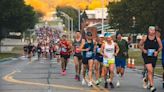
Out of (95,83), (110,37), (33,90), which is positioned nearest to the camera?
(33,90)

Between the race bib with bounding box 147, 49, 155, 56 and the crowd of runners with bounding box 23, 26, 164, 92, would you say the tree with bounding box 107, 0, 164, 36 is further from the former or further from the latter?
the race bib with bounding box 147, 49, 155, 56

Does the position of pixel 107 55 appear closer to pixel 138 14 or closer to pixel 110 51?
pixel 110 51

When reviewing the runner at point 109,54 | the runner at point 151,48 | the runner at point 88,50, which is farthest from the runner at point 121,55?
the runner at point 151,48

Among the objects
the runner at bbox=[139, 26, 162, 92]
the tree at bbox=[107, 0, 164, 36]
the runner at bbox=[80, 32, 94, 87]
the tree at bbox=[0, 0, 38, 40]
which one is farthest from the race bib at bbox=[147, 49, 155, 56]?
the tree at bbox=[0, 0, 38, 40]

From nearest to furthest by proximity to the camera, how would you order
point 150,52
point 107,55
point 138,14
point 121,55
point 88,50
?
point 150,52 < point 107,55 < point 88,50 < point 121,55 < point 138,14

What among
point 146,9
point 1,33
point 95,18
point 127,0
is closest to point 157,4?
point 146,9

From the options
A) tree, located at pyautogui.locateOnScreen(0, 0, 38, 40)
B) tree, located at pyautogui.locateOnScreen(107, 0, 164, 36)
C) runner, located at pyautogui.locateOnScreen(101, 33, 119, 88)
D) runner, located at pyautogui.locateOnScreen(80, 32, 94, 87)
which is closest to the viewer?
runner, located at pyautogui.locateOnScreen(101, 33, 119, 88)

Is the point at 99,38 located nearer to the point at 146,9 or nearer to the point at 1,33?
the point at 146,9

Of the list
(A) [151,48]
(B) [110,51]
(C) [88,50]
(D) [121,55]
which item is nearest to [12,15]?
(D) [121,55]

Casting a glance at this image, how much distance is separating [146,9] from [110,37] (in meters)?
32.3

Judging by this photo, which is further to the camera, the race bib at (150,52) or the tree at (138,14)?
the tree at (138,14)

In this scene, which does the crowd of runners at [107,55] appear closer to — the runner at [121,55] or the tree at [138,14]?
the runner at [121,55]

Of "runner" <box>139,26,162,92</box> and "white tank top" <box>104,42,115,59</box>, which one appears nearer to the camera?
"runner" <box>139,26,162,92</box>

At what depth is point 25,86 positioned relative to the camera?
1819cm
